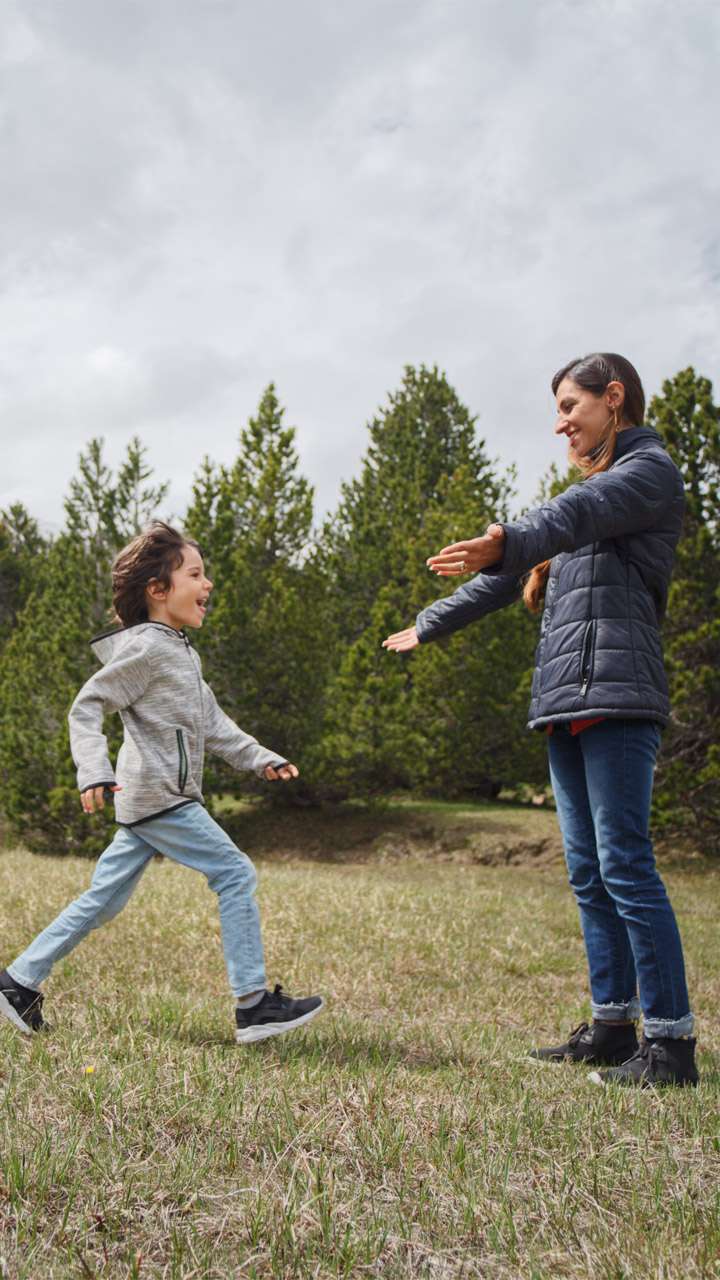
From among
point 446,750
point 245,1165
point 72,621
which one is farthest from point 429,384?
point 245,1165

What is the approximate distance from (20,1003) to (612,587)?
105 inches

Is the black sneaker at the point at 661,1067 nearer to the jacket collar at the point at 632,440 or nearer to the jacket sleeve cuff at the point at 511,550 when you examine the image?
the jacket sleeve cuff at the point at 511,550

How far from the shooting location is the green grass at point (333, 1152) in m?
1.81

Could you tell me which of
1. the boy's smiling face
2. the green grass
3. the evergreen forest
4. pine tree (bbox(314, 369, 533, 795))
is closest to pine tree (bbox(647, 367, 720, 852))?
the evergreen forest

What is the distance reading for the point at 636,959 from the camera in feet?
10.6

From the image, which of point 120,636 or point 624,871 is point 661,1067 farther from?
point 120,636

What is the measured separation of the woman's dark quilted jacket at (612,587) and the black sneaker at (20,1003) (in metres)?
2.04

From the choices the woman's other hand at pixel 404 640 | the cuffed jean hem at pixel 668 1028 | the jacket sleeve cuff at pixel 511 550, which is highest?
the jacket sleeve cuff at pixel 511 550

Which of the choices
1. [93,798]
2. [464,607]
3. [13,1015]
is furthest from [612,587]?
[13,1015]

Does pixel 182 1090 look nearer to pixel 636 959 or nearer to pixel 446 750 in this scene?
pixel 636 959

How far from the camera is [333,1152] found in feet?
7.36

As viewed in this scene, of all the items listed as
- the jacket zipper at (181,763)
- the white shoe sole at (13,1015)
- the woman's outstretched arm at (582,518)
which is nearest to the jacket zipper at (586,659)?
the woman's outstretched arm at (582,518)

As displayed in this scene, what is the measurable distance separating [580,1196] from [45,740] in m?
15.9

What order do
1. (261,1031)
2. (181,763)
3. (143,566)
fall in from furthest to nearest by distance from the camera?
(143,566)
(181,763)
(261,1031)
